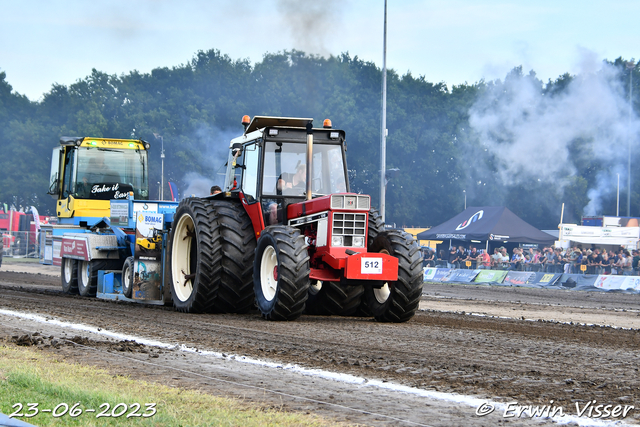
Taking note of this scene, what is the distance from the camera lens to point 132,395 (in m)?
5.39

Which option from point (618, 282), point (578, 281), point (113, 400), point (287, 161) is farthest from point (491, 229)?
point (113, 400)

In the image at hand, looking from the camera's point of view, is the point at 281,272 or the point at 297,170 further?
the point at 297,170

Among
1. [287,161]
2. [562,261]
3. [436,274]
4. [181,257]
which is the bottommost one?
[436,274]

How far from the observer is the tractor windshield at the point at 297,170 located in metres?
11.7

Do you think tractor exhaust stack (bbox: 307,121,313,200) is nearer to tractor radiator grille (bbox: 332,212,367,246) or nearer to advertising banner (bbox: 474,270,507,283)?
tractor radiator grille (bbox: 332,212,367,246)

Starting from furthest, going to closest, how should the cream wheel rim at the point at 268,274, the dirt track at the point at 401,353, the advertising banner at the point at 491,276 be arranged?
the advertising banner at the point at 491,276 → the cream wheel rim at the point at 268,274 → the dirt track at the point at 401,353

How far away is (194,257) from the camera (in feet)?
43.4

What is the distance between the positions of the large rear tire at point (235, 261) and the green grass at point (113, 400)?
207 inches

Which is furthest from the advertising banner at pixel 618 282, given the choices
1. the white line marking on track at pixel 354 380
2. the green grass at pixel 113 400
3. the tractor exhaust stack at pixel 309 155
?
the green grass at pixel 113 400

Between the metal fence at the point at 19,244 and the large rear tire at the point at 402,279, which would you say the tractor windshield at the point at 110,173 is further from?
the metal fence at the point at 19,244

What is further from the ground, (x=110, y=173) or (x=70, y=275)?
(x=110, y=173)

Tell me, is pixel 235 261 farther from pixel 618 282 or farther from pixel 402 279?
pixel 618 282

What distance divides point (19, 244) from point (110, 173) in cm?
2964

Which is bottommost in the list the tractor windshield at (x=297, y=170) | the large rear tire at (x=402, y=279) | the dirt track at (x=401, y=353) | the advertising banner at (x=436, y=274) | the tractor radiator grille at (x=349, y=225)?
the advertising banner at (x=436, y=274)
